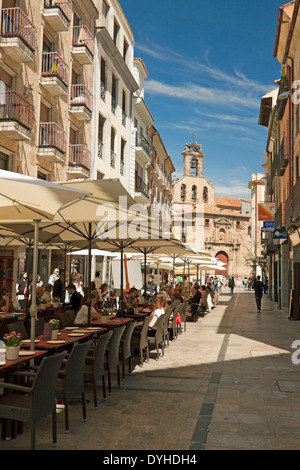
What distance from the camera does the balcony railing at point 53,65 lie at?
19.2 metres

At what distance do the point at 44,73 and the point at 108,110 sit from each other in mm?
8235

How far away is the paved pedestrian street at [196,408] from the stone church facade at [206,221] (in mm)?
62906

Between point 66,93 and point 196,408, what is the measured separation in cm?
1670

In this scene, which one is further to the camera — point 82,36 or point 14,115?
point 82,36

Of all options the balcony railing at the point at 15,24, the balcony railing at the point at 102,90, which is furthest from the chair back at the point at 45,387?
the balcony railing at the point at 102,90

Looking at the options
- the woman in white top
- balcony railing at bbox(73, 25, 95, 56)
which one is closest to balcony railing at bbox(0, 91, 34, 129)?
balcony railing at bbox(73, 25, 95, 56)

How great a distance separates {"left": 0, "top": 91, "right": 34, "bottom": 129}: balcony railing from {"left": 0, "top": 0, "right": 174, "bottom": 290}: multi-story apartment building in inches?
1.3

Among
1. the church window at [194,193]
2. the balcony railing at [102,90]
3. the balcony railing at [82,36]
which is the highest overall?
the church window at [194,193]

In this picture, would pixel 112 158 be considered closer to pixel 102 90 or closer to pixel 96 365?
pixel 102 90

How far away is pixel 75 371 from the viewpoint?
550 centimetres

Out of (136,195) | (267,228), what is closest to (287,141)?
(267,228)

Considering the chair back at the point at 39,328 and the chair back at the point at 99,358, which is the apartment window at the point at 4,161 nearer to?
the chair back at the point at 39,328

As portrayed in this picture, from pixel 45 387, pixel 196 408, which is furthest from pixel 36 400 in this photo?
pixel 196 408

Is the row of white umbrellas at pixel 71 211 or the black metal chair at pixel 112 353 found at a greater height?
the row of white umbrellas at pixel 71 211
